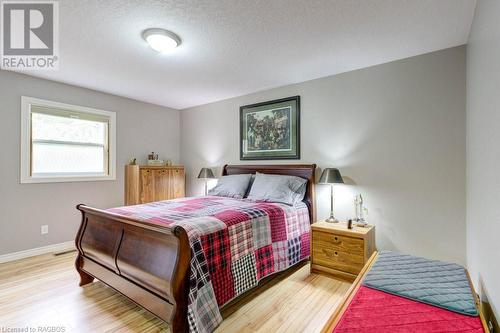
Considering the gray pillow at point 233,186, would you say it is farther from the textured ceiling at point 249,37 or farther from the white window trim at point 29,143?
the white window trim at point 29,143

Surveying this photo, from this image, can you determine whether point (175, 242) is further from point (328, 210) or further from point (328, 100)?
point (328, 100)

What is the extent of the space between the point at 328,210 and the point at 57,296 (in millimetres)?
3089

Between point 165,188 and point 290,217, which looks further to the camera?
point 165,188

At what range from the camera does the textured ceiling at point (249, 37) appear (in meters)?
1.84

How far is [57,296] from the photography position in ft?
7.35

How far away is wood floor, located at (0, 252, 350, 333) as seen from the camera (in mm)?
1835

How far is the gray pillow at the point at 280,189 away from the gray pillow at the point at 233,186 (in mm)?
201

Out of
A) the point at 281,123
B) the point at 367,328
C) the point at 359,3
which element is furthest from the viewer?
the point at 281,123

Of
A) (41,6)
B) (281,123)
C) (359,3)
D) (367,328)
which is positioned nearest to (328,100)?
(281,123)

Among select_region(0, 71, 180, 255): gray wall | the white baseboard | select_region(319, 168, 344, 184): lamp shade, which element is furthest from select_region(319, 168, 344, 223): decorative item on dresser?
the white baseboard

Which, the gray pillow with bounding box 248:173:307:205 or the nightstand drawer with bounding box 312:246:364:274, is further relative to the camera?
the gray pillow with bounding box 248:173:307:205

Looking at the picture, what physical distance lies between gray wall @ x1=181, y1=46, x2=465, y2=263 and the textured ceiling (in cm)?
23

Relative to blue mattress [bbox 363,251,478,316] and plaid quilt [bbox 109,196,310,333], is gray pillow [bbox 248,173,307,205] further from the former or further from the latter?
blue mattress [bbox 363,251,478,316]

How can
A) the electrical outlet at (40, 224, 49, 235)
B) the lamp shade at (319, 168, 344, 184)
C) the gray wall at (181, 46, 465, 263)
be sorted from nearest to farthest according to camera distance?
1. the gray wall at (181, 46, 465, 263)
2. the lamp shade at (319, 168, 344, 184)
3. the electrical outlet at (40, 224, 49, 235)
